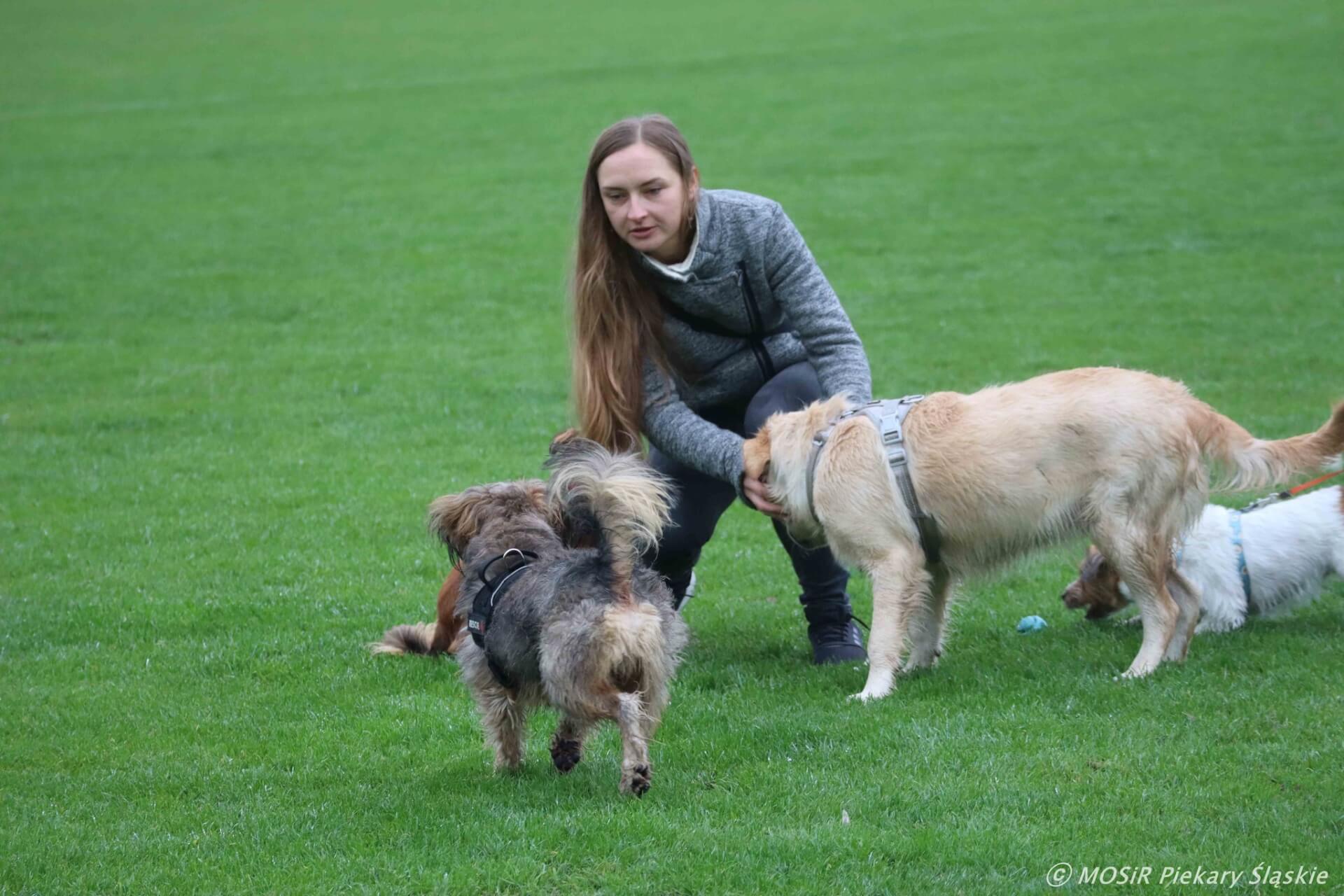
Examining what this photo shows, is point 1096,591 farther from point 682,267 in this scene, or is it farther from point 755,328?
point 682,267

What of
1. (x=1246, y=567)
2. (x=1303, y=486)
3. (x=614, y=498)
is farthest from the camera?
(x=1303, y=486)

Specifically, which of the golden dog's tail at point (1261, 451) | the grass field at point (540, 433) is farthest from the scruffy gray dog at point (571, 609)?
the golden dog's tail at point (1261, 451)

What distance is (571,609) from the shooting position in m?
4.73

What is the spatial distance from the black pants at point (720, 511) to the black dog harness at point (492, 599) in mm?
1567

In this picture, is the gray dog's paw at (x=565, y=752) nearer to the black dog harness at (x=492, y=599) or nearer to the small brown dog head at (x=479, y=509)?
the black dog harness at (x=492, y=599)

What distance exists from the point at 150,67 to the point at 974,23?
2038 centimetres

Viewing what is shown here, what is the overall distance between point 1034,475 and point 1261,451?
93cm

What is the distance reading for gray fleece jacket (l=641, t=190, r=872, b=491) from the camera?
615 cm

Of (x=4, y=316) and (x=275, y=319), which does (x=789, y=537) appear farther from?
(x=4, y=316)

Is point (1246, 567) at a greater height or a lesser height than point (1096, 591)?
greater

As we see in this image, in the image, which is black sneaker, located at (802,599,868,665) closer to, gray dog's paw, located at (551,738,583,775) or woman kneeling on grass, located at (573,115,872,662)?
woman kneeling on grass, located at (573,115,872,662)

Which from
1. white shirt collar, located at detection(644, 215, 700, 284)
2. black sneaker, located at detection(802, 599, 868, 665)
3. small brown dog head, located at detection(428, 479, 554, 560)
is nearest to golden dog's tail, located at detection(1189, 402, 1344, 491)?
black sneaker, located at detection(802, 599, 868, 665)

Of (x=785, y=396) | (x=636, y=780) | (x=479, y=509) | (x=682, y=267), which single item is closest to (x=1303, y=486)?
(x=785, y=396)

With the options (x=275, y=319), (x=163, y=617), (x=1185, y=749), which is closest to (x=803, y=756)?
(x=1185, y=749)
